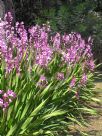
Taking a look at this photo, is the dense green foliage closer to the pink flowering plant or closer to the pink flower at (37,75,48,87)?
the pink flowering plant

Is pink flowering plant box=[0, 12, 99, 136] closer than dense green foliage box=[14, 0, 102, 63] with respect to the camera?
Yes

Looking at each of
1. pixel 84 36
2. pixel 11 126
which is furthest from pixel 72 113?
pixel 84 36

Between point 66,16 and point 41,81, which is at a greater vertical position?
point 41,81

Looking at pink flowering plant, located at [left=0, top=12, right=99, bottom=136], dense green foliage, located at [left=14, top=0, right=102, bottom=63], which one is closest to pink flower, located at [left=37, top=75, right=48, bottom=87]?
pink flowering plant, located at [left=0, top=12, right=99, bottom=136]

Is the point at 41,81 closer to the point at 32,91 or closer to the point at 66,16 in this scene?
the point at 32,91

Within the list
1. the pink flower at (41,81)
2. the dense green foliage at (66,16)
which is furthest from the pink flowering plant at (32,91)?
the dense green foliage at (66,16)

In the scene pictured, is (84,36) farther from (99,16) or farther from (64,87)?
(64,87)

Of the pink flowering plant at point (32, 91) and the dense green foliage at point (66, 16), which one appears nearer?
the pink flowering plant at point (32, 91)

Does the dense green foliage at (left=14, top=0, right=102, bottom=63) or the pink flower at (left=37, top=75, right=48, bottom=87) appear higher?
the pink flower at (left=37, top=75, right=48, bottom=87)

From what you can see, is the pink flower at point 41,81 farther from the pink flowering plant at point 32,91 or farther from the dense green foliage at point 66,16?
the dense green foliage at point 66,16

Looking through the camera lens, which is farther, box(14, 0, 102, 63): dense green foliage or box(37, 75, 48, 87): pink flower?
box(14, 0, 102, 63): dense green foliage

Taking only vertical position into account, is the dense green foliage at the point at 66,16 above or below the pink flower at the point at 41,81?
below

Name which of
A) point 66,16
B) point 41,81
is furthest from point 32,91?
point 66,16

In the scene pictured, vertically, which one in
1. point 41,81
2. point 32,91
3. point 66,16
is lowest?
point 66,16
